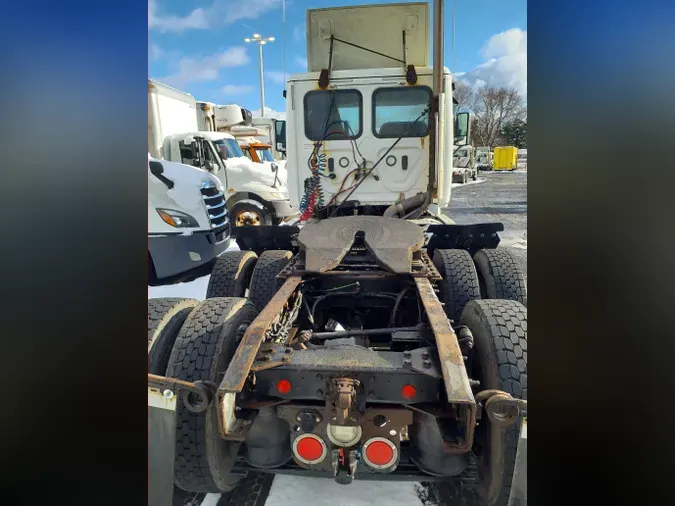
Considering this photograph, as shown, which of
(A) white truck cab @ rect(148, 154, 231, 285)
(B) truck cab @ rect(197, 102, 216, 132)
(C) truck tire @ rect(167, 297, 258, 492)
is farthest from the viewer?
(B) truck cab @ rect(197, 102, 216, 132)

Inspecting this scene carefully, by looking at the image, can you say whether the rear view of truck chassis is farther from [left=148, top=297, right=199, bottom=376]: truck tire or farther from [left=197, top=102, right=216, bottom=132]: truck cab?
[left=197, top=102, right=216, bottom=132]: truck cab

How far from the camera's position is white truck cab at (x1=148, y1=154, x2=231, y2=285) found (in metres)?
5.23

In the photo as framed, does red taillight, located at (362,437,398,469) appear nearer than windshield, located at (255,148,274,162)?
Yes

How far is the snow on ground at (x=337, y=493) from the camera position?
230 centimetres

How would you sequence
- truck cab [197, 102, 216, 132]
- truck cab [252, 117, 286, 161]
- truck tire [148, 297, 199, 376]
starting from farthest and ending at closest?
1. truck cab [197, 102, 216, 132]
2. truck cab [252, 117, 286, 161]
3. truck tire [148, 297, 199, 376]

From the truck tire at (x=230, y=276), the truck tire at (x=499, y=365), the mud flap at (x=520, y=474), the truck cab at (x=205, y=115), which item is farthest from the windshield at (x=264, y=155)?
the mud flap at (x=520, y=474)

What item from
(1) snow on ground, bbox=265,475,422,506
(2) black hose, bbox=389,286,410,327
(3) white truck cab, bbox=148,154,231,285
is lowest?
(1) snow on ground, bbox=265,475,422,506

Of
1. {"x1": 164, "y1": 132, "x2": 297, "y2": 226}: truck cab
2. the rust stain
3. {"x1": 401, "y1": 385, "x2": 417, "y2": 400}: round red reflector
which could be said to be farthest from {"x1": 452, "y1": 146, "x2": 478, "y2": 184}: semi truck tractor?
{"x1": 164, "y1": 132, "x2": 297, "y2": 226}: truck cab

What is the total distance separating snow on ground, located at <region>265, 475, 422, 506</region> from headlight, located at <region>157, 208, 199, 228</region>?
13.0 feet

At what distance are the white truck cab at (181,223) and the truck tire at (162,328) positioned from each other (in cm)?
277
